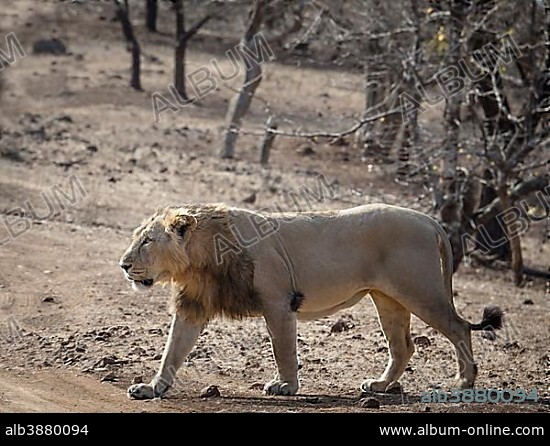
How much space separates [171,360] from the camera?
6883 mm

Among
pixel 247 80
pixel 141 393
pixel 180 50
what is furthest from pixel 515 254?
pixel 180 50

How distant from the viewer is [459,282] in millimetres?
12805

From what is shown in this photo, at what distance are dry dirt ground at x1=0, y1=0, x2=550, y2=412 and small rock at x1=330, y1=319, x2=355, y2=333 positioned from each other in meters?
0.04

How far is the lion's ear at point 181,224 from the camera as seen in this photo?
22.7 ft

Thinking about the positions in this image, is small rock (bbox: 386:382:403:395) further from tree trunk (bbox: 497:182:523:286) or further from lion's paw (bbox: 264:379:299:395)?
tree trunk (bbox: 497:182:523:286)

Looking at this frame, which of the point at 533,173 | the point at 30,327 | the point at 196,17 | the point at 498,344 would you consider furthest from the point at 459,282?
the point at 196,17

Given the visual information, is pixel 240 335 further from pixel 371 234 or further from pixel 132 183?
pixel 132 183

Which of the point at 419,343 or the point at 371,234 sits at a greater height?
the point at 371,234

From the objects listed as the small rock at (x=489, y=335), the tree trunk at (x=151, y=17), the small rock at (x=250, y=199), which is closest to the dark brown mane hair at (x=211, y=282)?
the small rock at (x=489, y=335)

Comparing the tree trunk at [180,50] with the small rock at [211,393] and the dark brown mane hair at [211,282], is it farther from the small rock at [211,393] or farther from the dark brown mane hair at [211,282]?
the small rock at [211,393]

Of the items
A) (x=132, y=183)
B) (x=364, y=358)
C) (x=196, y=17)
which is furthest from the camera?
(x=196, y=17)

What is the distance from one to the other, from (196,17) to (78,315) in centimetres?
2280

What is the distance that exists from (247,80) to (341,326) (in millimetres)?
11180

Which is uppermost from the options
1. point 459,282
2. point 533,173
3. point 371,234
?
point 371,234
